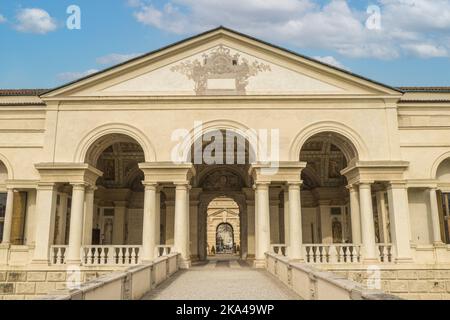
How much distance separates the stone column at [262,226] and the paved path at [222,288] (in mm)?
2559

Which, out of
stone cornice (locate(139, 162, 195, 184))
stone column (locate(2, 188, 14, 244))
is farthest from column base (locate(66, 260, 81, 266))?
stone cornice (locate(139, 162, 195, 184))

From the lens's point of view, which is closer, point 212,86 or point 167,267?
point 167,267

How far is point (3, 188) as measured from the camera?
19.8 meters

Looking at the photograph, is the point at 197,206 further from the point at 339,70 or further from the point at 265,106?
the point at 339,70

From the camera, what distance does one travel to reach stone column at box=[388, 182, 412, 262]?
17922 mm

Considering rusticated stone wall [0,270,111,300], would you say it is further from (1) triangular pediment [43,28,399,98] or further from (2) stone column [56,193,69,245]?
(1) triangular pediment [43,28,399,98]

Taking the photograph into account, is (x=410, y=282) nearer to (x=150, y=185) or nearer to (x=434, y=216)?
(x=434, y=216)

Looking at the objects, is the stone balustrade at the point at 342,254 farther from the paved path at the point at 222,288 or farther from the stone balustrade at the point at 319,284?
the stone balustrade at the point at 319,284

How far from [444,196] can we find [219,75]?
1221 cm

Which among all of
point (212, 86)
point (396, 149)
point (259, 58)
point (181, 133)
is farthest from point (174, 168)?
point (396, 149)

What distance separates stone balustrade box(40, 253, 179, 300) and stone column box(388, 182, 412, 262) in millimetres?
10275

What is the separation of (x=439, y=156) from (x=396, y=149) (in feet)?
7.23

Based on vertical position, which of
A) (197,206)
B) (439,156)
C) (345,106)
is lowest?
(197,206)

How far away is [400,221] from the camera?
18.2 meters
